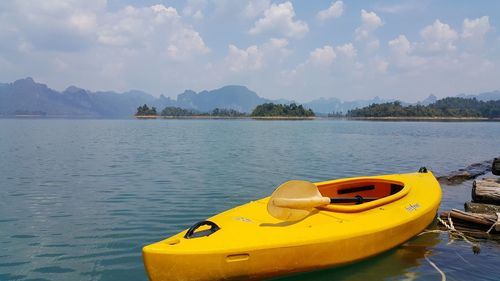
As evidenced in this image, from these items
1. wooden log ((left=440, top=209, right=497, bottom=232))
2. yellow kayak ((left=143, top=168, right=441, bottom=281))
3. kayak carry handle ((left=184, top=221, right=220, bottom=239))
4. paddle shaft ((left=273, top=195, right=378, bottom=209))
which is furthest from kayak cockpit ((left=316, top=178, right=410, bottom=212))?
kayak carry handle ((left=184, top=221, right=220, bottom=239))

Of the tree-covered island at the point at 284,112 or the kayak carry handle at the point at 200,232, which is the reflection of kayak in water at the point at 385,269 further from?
the tree-covered island at the point at 284,112

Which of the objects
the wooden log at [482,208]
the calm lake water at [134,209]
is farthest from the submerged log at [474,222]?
the calm lake water at [134,209]

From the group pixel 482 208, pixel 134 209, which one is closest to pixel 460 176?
pixel 482 208

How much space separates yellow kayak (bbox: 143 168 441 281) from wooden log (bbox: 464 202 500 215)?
2372mm

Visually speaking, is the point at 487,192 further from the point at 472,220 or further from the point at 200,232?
the point at 200,232

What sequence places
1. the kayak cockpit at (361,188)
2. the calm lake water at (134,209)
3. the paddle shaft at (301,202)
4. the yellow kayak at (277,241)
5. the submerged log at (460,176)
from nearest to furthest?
the yellow kayak at (277,241) < the paddle shaft at (301,202) < the calm lake water at (134,209) < the kayak cockpit at (361,188) < the submerged log at (460,176)

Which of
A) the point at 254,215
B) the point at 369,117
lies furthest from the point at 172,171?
the point at 369,117

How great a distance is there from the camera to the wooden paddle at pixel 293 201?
6762 mm

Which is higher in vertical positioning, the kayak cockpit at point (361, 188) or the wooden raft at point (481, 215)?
the kayak cockpit at point (361, 188)

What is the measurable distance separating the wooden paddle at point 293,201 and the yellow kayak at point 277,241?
4 centimetres

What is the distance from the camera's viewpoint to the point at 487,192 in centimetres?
1024

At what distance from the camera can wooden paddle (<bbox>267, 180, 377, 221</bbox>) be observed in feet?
22.2

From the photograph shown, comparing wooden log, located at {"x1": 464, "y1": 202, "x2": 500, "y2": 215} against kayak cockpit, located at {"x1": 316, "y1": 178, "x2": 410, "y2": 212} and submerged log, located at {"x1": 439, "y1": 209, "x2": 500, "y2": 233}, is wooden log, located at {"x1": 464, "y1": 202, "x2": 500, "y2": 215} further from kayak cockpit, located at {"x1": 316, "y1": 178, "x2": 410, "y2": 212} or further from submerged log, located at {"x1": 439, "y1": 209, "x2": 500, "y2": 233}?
kayak cockpit, located at {"x1": 316, "y1": 178, "x2": 410, "y2": 212}

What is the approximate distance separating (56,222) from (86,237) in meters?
1.73
